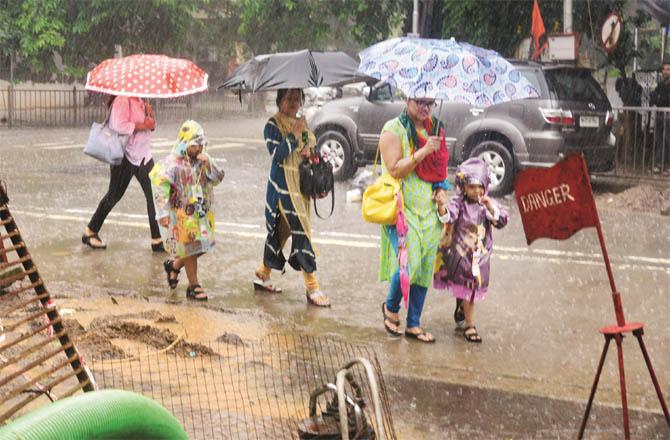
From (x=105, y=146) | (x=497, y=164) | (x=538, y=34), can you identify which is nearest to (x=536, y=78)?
(x=497, y=164)

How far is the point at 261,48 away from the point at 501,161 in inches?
718

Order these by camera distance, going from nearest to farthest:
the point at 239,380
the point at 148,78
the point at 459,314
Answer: the point at 239,380, the point at 459,314, the point at 148,78

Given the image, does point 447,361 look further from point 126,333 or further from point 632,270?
point 632,270

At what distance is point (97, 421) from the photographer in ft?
6.64

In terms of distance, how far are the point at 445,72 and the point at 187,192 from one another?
7.29 feet

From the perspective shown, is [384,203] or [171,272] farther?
[171,272]

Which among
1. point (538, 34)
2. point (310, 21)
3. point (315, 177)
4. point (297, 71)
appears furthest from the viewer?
point (310, 21)

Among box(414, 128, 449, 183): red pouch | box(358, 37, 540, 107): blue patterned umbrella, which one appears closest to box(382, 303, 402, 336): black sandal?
box(414, 128, 449, 183): red pouch

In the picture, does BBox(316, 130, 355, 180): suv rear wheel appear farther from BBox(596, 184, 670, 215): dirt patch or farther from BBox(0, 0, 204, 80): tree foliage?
BBox(0, 0, 204, 80): tree foliage

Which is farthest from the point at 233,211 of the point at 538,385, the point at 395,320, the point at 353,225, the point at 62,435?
the point at 62,435

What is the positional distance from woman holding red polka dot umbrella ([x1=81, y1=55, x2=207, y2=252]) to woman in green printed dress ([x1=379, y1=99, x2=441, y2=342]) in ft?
7.36

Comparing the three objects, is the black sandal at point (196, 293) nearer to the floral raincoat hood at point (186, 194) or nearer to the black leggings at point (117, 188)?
the floral raincoat hood at point (186, 194)

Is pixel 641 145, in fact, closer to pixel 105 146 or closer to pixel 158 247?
pixel 158 247

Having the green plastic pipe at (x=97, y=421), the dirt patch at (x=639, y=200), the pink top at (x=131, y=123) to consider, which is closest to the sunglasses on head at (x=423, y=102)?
the pink top at (x=131, y=123)
